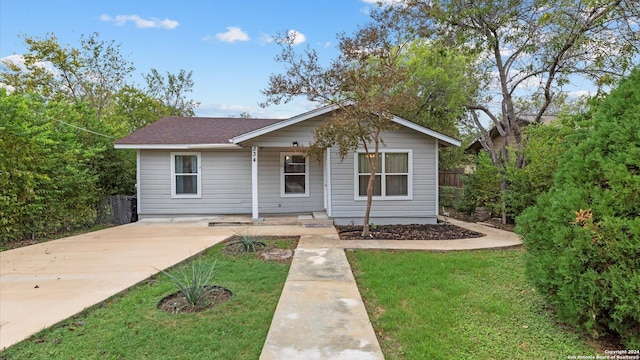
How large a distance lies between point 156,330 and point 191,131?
9.57 metres

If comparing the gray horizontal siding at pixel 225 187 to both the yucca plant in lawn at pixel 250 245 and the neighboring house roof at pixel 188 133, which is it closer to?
the neighboring house roof at pixel 188 133

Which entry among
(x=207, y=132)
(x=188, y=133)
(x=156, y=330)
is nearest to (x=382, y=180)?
(x=207, y=132)

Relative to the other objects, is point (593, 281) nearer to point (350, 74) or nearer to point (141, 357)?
point (141, 357)

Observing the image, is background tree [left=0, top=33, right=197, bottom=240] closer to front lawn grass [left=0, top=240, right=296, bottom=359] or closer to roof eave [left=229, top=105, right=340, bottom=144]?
roof eave [left=229, top=105, right=340, bottom=144]

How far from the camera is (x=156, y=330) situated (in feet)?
10.5

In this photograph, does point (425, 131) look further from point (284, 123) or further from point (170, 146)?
point (170, 146)

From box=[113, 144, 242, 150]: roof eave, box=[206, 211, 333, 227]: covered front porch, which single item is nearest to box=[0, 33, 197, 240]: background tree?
box=[113, 144, 242, 150]: roof eave

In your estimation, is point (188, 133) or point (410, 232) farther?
point (188, 133)

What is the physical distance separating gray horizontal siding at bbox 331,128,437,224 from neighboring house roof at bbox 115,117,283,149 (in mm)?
3390

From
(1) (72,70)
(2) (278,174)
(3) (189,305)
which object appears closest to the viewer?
(3) (189,305)

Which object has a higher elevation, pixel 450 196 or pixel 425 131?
pixel 425 131

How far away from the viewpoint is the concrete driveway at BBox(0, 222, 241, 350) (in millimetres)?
3654

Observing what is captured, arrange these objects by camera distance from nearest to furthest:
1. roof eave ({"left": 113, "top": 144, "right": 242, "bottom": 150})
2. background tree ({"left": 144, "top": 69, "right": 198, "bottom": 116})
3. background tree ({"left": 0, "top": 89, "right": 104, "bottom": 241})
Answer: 1. background tree ({"left": 0, "top": 89, "right": 104, "bottom": 241})
2. roof eave ({"left": 113, "top": 144, "right": 242, "bottom": 150})
3. background tree ({"left": 144, "top": 69, "right": 198, "bottom": 116})

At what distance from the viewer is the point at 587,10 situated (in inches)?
311
